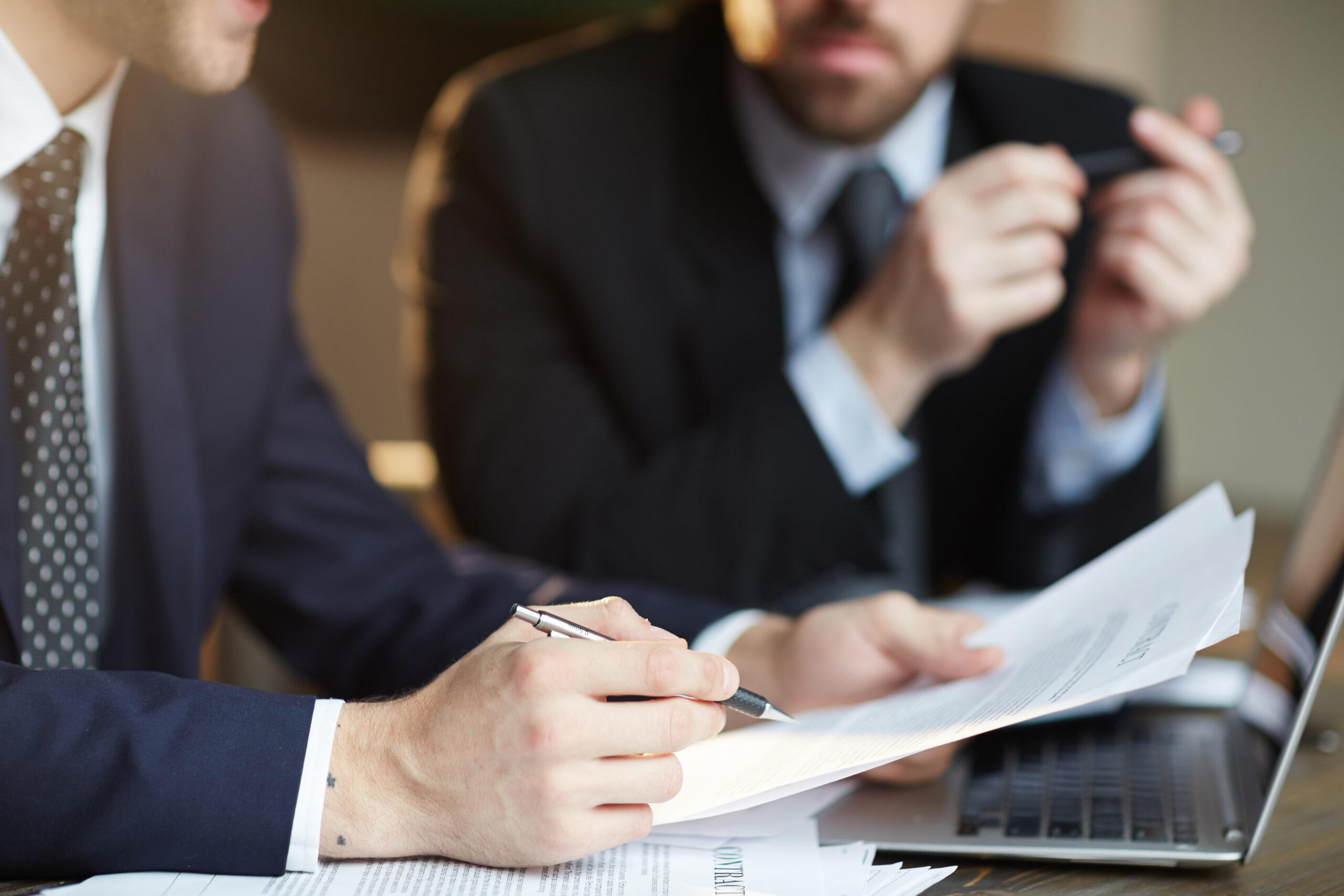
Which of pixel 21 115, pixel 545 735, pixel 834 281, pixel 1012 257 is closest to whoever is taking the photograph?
pixel 545 735

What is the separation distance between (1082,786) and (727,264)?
671 millimetres

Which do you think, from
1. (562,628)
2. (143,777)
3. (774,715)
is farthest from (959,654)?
(143,777)

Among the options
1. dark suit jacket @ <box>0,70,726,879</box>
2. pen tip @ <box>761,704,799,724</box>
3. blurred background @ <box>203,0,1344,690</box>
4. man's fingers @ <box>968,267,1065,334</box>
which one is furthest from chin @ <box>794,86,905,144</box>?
blurred background @ <box>203,0,1344,690</box>

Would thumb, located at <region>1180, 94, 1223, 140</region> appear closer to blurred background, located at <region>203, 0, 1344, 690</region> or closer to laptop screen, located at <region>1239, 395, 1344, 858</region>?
laptop screen, located at <region>1239, 395, 1344, 858</region>

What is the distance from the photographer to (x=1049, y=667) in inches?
19.5

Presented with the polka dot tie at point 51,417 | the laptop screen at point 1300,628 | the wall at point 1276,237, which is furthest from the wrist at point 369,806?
the wall at point 1276,237

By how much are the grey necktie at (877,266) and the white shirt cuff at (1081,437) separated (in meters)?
0.13

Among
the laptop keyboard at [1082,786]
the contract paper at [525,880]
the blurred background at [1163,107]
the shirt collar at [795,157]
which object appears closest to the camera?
the contract paper at [525,880]

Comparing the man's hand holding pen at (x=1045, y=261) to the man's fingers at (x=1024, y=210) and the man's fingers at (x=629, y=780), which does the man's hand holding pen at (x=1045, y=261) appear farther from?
the man's fingers at (x=629, y=780)

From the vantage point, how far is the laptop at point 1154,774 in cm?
49

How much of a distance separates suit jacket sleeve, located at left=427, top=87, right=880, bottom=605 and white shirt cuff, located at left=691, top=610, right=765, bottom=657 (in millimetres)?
253

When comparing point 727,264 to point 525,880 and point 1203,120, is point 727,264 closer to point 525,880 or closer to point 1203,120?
point 1203,120

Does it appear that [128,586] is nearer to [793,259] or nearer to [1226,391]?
[793,259]

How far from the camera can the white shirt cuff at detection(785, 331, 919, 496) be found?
38.3 inches
